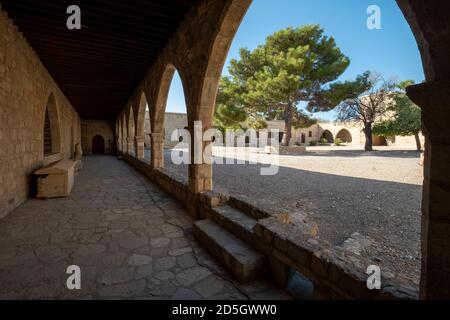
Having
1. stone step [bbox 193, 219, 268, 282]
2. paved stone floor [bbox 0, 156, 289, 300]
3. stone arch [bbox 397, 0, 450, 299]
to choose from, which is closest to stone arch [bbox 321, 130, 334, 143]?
paved stone floor [bbox 0, 156, 289, 300]

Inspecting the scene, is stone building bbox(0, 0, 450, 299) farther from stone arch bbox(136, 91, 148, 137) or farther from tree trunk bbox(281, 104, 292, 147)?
tree trunk bbox(281, 104, 292, 147)

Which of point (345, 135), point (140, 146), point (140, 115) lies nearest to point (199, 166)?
point (140, 115)

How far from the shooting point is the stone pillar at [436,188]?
100cm

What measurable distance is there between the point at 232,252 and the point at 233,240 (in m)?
0.26

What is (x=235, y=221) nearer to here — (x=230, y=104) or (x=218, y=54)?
(x=218, y=54)

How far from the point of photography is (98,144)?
18234 mm

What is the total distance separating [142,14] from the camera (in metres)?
3.52

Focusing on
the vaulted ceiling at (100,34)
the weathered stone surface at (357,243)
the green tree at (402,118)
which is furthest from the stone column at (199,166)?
the green tree at (402,118)

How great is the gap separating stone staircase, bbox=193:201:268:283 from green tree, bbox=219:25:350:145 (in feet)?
41.7

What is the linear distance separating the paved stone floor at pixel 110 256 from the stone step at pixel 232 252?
0.26 ft

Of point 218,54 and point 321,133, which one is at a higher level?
point 321,133

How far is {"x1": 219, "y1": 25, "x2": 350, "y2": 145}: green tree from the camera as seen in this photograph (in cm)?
1422

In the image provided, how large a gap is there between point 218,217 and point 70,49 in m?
4.94

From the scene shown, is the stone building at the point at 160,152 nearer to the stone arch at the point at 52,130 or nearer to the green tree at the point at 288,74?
the stone arch at the point at 52,130
